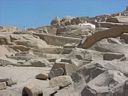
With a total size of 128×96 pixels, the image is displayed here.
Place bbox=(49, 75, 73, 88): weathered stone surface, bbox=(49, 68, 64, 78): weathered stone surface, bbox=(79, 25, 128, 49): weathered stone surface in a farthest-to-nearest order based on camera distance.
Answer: bbox=(79, 25, 128, 49): weathered stone surface
bbox=(49, 68, 64, 78): weathered stone surface
bbox=(49, 75, 73, 88): weathered stone surface

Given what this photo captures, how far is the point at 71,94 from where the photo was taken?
20.5 feet

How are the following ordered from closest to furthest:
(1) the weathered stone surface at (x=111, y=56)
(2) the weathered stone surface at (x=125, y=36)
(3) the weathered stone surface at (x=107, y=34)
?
1. (1) the weathered stone surface at (x=111, y=56)
2. (2) the weathered stone surface at (x=125, y=36)
3. (3) the weathered stone surface at (x=107, y=34)

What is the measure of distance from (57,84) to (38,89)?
13.8 inches

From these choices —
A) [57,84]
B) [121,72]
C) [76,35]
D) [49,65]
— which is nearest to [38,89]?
[57,84]

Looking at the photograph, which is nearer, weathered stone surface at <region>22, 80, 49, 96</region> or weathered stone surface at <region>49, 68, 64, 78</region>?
weathered stone surface at <region>22, 80, 49, 96</region>

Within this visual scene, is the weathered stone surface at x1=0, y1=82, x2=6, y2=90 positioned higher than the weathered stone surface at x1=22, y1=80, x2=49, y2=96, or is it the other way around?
the weathered stone surface at x1=22, y1=80, x2=49, y2=96

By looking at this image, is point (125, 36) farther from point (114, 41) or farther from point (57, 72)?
point (57, 72)

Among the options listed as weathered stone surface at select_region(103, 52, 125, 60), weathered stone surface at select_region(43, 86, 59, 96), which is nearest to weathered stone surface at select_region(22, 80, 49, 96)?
weathered stone surface at select_region(43, 86, 59, 96)

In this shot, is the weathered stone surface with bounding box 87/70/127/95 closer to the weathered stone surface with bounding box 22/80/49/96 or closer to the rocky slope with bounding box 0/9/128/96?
the rocky slope with bounding box 0/9/128/96

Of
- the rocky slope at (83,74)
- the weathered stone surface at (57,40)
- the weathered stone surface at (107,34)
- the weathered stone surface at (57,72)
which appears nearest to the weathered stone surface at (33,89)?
the rocky slope at (83,74)

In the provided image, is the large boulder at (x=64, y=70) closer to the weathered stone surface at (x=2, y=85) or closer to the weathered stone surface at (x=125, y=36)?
the weathered stone surface at (x=2, y=85)

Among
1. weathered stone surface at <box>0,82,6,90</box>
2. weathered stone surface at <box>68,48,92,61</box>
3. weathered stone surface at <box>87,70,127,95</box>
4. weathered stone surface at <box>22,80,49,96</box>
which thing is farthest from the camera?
weathered stone surface at <box>68,48,92,61</box>

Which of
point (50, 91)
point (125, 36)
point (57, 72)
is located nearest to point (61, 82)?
point (50, 91)

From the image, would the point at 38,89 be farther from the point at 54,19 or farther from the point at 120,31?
the point at 54,19
